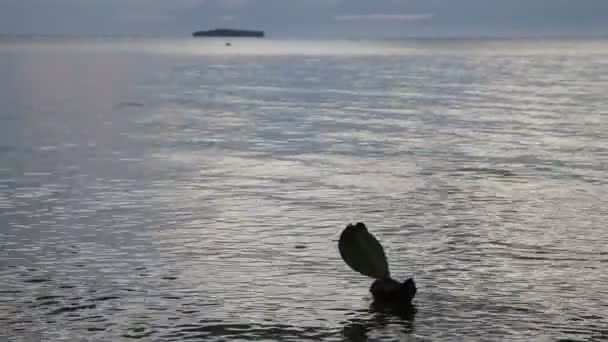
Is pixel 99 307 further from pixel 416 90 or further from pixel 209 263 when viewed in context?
pixel 416 90

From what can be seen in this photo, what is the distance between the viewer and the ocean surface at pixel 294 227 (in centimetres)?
1380

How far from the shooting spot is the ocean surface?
1380cm

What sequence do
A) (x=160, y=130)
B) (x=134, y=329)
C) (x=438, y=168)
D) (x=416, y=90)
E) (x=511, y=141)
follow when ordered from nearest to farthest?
(x=134, y=329), (x=438, y=168), (x=511, y=141), (x=160, y=130), (x=416, y=90)

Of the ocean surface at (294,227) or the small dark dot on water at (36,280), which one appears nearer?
the ocean surface at (294,227)

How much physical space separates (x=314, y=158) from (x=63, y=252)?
15.9 meters

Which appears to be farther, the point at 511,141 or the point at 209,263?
the point at 511,141

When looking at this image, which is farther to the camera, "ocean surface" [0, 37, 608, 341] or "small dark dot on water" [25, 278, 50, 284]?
"small dark dot on water" [25, 278, 50, 284]

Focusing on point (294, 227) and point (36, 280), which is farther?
point (294, 227)

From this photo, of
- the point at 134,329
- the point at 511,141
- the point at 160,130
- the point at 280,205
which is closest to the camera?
the point at 134,329

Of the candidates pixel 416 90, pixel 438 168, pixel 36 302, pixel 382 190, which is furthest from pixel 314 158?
pixel 416 90

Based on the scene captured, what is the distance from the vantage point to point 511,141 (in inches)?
1496

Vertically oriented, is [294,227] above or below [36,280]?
above

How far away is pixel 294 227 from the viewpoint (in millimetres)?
20531

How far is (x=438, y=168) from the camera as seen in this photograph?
3008cm
